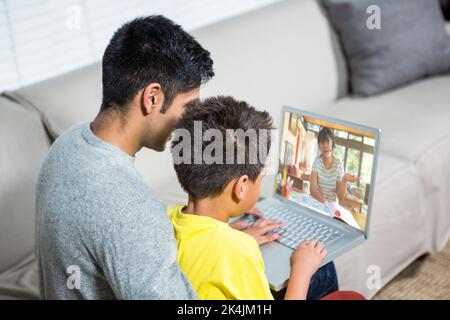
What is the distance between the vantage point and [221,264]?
961 mm

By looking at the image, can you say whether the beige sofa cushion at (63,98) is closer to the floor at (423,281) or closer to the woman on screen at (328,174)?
the woman on screen at (328,174)

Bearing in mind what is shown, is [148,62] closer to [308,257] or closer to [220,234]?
[220,234]

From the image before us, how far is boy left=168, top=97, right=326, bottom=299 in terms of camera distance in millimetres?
966

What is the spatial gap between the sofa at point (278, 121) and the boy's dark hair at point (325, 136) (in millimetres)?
453

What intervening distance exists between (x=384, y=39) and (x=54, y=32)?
1263 mm

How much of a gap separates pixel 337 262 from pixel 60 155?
929mm

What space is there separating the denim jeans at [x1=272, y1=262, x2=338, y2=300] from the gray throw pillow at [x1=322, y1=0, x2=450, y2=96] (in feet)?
3.72

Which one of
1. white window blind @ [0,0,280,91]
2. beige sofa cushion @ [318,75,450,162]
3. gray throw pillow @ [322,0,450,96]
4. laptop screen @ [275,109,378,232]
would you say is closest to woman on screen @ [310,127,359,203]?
laptop screen @ [275,109,378,232]

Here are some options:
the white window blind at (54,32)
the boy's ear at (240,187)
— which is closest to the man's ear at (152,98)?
the boy's ear at (240,187)

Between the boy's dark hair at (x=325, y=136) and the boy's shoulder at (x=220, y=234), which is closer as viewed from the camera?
the boy's shoulder at (x=220, y=234)

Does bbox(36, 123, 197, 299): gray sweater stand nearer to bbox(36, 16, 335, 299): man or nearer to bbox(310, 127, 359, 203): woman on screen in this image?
bbox(36, 16, 335, 299): man

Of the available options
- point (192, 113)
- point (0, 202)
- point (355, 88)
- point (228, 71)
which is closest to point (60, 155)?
point (192, 113)

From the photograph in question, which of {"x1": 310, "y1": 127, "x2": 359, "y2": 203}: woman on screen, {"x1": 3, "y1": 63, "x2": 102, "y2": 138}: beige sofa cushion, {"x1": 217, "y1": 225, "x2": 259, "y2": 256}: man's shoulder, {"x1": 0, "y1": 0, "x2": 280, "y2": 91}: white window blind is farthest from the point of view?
{"x1": 0, "y1": 0, "x2": 280, "y2": 91}: white window blind

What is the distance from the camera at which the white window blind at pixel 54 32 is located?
5.79ft
